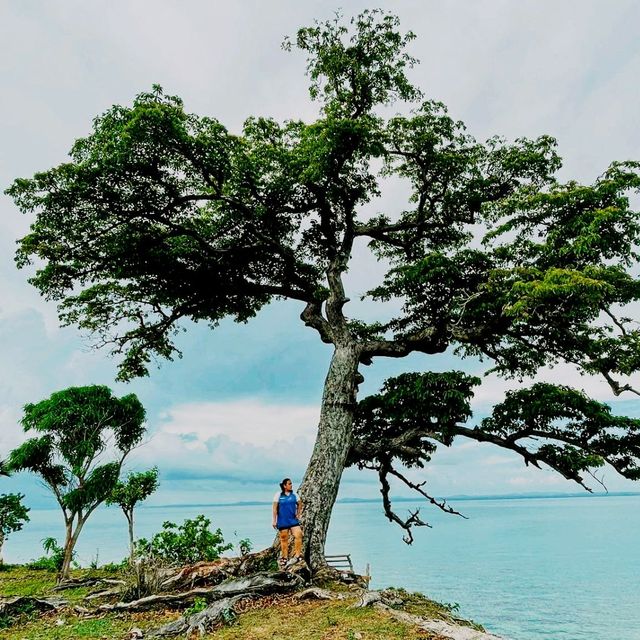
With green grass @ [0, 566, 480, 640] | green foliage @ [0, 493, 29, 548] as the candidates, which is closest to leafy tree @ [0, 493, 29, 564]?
green foliage @ [0, 493, 29, 548]

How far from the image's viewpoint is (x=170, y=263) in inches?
537

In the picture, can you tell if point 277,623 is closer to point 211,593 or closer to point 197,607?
point 197,607

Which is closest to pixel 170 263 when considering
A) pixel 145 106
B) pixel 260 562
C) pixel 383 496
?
pixel 145 106

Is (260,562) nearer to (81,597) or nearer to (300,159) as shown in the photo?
(81,597)

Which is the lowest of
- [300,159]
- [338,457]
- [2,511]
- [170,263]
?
[2,511]

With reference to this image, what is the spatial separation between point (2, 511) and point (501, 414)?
49.3ft

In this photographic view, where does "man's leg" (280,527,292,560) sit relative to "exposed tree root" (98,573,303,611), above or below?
above

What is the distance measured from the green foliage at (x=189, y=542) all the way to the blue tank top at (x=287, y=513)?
4544mm

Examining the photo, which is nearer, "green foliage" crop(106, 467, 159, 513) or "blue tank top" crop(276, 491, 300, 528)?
"blue tank top" crop(276, 491, 300, 528)

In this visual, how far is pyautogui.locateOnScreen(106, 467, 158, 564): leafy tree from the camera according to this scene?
52.5 feet

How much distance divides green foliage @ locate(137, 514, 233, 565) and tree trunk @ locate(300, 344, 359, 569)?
434 cm

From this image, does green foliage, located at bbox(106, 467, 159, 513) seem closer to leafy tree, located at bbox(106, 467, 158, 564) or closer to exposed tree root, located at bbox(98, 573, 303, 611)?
leafy tree, located at bbox(106, 467, 158, 564)

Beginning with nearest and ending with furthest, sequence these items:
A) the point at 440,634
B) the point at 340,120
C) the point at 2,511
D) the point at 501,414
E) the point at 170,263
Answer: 1. the point at 440,634
2. the point at 340,120
3. the point at 501,414
4. the point at 170,263
5. the point at 2,511

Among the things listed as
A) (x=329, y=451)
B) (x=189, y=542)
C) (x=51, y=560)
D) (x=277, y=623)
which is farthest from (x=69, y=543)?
(x=277, y=623)
